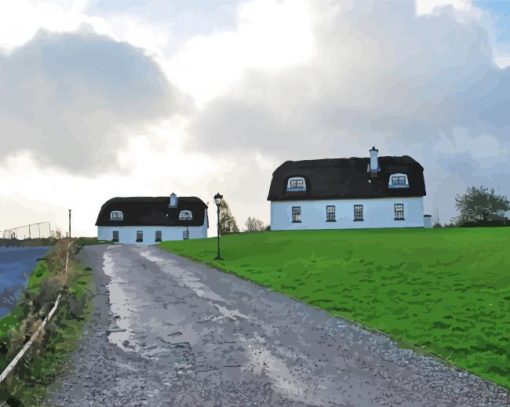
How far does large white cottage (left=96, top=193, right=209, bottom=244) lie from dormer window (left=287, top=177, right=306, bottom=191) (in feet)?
75.5

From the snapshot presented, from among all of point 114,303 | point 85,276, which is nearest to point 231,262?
point 85,276

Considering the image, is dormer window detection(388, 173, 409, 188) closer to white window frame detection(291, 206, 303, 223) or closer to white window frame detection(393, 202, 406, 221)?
white window frame detection(393, 202, 406, 221)

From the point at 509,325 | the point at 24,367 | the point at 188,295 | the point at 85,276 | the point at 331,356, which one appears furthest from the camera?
the point at 85,276

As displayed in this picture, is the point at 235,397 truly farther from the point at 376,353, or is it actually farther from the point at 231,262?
the point at 231,262

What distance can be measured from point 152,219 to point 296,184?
90.4 feet

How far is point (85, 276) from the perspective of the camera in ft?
75.4

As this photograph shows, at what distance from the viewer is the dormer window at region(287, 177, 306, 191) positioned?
57.0 metres

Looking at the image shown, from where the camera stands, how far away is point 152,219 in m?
77.4

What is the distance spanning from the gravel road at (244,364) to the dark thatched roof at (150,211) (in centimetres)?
6121

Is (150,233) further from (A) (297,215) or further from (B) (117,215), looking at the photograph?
(A) (297,215)

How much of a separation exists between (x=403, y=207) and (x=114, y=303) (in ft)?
140

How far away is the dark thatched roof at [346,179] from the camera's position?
55094 millimetres

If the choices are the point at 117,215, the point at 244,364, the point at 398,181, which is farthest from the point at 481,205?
the point at 244,364

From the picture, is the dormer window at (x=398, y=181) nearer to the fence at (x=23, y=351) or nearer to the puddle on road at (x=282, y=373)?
the puddle on road at (x=282, y=373)
